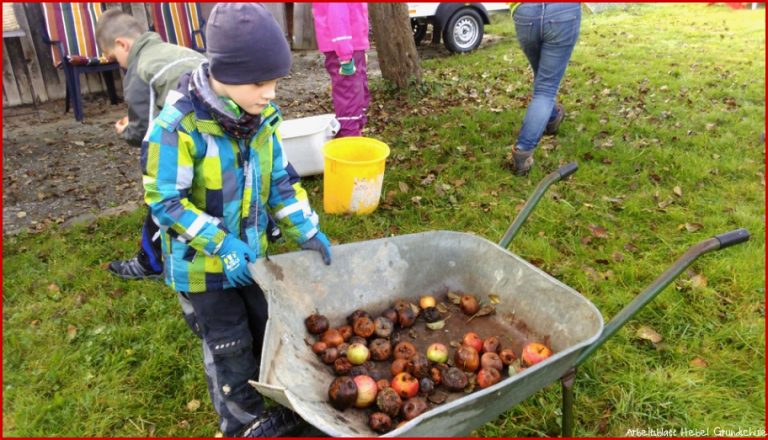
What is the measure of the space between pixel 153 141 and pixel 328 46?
3013mm

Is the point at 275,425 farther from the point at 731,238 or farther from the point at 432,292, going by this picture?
the point at 731,238

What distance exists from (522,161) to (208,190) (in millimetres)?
3285

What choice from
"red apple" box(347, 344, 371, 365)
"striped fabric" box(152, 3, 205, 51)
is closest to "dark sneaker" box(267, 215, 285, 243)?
"red apple" box(347, 344, 371, 365)

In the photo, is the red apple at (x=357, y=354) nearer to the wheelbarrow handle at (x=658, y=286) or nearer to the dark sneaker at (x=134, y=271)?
the wheelbarrow handle at (x=658, y=286)

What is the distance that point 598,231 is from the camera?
393cm

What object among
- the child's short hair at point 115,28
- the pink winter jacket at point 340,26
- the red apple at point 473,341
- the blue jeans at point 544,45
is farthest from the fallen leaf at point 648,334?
the child's short hair at point 115,28

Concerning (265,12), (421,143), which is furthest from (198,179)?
(421,143)

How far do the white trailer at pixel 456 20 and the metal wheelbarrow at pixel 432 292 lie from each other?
7969 millimetres

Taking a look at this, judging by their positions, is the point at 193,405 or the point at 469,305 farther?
the point at 193,405

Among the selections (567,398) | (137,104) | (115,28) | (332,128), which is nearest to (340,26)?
(332,128)

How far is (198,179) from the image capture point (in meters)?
2.10

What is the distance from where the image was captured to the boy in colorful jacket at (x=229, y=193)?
1.89 metres

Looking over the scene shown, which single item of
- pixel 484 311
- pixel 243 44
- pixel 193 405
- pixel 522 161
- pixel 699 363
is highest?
pixel 243 44

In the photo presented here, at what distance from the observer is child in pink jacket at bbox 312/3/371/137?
4.60m
